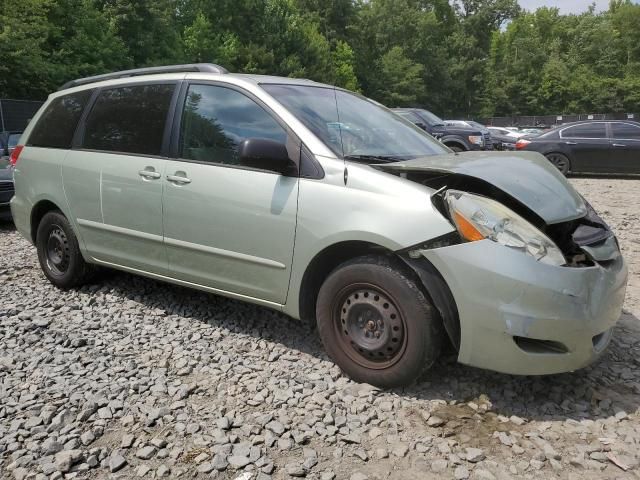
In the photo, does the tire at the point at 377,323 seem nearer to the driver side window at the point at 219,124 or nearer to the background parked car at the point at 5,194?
the driver side window at the point at 219,124

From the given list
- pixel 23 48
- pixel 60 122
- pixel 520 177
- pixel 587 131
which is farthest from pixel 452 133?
pixel 23 48

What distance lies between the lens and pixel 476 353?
2783 millimetres

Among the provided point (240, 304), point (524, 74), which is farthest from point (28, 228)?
point (524, 74)

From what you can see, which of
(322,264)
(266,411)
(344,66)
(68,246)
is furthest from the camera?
(344,66)

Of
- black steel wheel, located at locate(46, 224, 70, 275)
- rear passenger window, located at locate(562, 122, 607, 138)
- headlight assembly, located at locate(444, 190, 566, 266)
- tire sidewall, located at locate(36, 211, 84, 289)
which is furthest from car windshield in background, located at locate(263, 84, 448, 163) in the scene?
rear passenger window, located at locate(562, 122, 607, 138)

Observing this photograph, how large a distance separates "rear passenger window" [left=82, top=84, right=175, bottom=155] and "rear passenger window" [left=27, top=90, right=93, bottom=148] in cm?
20

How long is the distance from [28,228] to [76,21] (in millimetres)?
27559

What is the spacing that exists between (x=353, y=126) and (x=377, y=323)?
1350 mm

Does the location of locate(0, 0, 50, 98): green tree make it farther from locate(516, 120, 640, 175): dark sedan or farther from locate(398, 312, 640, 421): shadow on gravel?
locate(398, 312, 640, 421): shadow on gravel

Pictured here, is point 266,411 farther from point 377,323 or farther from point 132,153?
point 132,153

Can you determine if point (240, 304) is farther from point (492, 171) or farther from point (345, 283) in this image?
point (492, 171)

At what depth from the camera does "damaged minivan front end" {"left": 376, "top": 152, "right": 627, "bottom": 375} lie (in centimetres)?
265

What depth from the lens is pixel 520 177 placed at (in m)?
3.13

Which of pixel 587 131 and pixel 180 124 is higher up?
pixel 587 131
